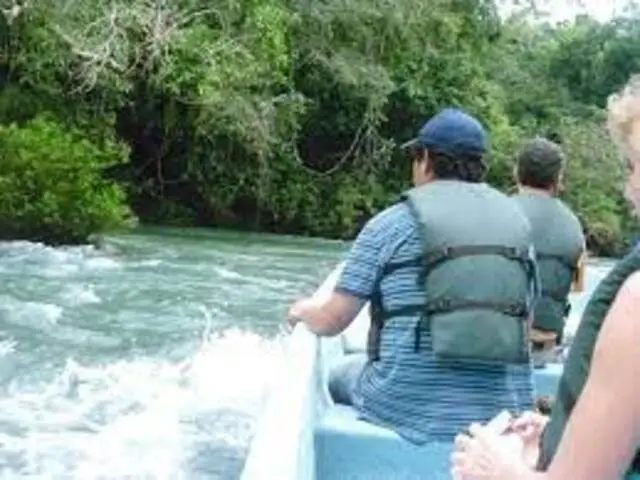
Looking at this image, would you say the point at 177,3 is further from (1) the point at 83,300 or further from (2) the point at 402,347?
(2) the point at 402,347

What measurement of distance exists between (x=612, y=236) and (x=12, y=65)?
1347 centimetres

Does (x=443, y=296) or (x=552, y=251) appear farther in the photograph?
(x=552, y=251)

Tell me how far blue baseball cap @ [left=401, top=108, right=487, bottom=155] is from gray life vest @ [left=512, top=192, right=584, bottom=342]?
1250 mm

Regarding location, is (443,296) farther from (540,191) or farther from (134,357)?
(134,357)

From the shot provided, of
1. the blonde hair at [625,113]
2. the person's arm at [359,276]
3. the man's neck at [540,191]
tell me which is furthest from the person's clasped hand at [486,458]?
the man's neck at [540,191]

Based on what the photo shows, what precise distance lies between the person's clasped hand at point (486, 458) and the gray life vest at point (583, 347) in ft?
0.18

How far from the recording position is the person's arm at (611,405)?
1597 millimetres

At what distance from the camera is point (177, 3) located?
19141 mm

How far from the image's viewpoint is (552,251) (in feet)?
15.1

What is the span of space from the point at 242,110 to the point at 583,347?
1895 cm

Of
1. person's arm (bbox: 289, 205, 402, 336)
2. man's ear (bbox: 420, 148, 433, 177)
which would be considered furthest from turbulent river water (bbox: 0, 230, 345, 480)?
man's ear (bbox: 420, 148, 433, 177)

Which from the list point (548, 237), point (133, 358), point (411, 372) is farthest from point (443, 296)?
point (133, 358)

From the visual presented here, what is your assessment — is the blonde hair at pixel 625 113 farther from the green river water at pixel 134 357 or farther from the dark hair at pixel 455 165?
the green river water at pixel 134 357

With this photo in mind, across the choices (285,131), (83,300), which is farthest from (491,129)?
(83,300)
